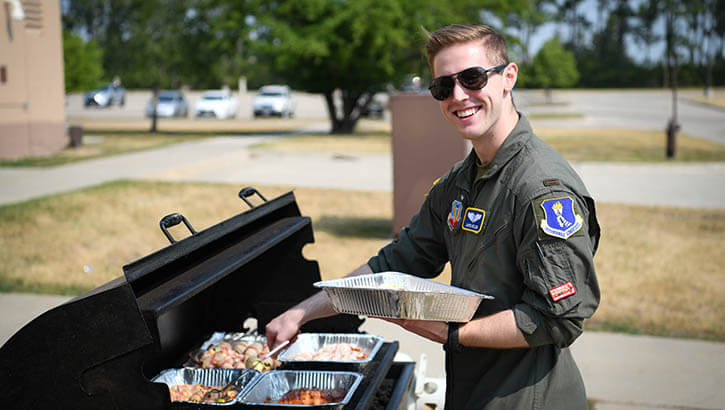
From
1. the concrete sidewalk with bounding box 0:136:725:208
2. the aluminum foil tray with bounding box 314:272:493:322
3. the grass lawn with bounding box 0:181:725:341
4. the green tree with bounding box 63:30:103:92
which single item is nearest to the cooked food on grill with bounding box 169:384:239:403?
the aluminum foil tray with bounding box 314:272:493:322

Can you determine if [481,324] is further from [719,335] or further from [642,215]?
[642,215]

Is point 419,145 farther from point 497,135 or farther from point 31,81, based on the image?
point 31,81

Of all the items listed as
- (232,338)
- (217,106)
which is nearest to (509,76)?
(232,338)

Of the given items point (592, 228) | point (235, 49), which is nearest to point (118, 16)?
point (235, 49)

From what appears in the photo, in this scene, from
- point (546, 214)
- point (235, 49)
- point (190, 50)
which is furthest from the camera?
point (190, 50)

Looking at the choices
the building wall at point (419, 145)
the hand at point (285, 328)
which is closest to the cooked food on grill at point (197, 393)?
the hand at point (285, 328)

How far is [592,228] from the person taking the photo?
6.91 ft

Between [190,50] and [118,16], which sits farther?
[118,16]

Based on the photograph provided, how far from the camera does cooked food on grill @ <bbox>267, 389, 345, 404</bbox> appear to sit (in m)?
2.93

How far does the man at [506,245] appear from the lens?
1.93 m

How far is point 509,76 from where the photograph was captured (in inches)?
85.4

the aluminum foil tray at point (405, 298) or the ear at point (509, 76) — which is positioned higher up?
the ear at point (509, 76)

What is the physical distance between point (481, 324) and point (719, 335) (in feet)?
15.7

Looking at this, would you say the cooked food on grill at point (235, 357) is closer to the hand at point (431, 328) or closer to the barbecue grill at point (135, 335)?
the barbecue grill at point (135, 335)
